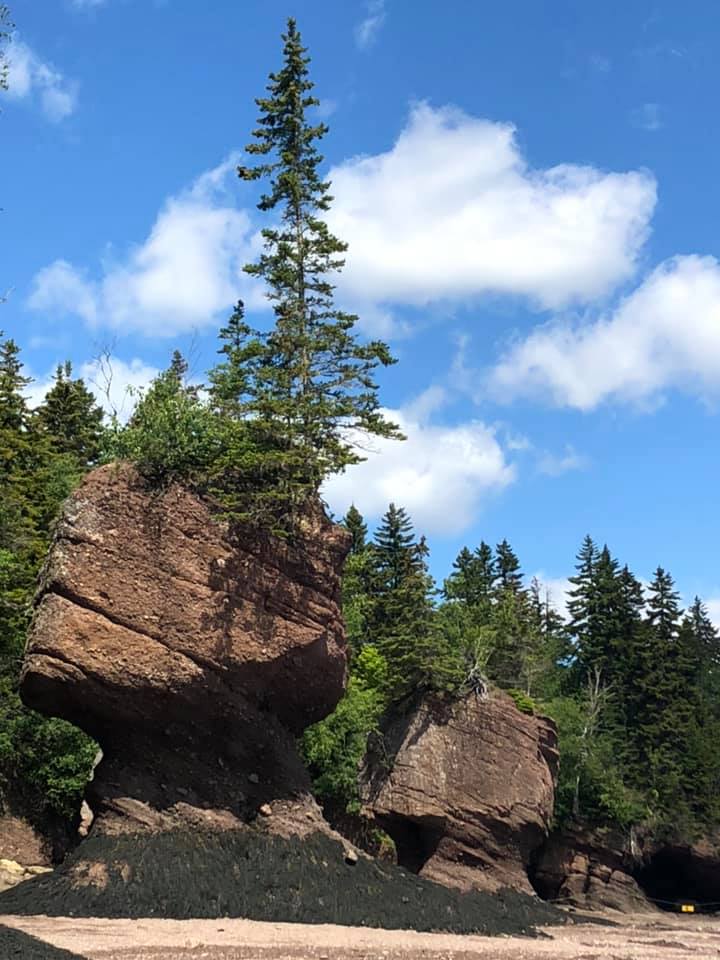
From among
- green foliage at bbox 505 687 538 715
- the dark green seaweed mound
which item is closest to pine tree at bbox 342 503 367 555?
green foliage at bbox 505 687 538 715

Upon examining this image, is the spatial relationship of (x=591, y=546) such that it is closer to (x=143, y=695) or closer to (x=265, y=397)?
(x=265, y=397)

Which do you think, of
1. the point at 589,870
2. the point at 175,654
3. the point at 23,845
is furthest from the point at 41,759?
the point at 589,870

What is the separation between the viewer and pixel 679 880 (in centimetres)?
5244

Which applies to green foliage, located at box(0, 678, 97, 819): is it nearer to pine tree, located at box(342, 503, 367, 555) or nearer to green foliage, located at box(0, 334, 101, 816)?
green foliage, located at box(0, 334, 101, 816)

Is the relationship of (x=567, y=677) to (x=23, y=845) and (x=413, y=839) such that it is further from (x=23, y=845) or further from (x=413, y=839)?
(x=23, y=845)

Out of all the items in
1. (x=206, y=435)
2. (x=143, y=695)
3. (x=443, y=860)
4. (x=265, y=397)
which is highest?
(x=265, y=397)

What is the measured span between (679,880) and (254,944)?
146 ft

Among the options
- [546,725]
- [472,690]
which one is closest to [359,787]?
[472,690]

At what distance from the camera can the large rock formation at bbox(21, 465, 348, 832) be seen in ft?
68.3

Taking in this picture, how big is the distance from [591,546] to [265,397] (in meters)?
55.4

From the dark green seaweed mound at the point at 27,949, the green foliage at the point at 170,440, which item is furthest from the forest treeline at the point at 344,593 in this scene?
the dark green seaweed mound at the point at 27,949

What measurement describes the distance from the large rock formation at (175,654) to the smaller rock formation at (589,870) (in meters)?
28.3

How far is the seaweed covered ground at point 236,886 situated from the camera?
19359 millimetres

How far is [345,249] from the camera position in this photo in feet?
96.8
